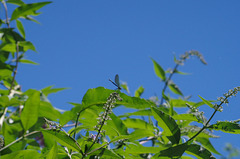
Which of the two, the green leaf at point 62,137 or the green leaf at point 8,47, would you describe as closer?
the green leaf at point 62,137

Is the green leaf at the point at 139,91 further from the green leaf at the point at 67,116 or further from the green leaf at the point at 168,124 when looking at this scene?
the green leaf at the point at 168,124

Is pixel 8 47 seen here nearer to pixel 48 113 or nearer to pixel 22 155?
pixel 48 113

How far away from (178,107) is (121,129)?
3.01ft

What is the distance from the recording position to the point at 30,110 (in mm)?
950

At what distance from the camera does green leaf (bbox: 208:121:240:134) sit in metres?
0.81

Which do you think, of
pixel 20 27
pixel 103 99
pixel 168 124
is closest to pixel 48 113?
pixel 103 99

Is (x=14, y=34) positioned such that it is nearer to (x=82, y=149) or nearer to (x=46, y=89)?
(x=46, y=89)

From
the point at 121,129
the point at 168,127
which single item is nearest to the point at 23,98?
the point at 121,129

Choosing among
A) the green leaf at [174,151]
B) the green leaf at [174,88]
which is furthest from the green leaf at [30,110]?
the green leaf at [174,88]

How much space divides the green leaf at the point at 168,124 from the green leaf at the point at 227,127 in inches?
4.1

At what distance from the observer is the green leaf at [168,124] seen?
0.81m

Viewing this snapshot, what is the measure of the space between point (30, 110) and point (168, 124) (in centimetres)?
46

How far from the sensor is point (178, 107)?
1885mm

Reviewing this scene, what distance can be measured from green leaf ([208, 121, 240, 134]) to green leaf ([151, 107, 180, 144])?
0.34 ft
